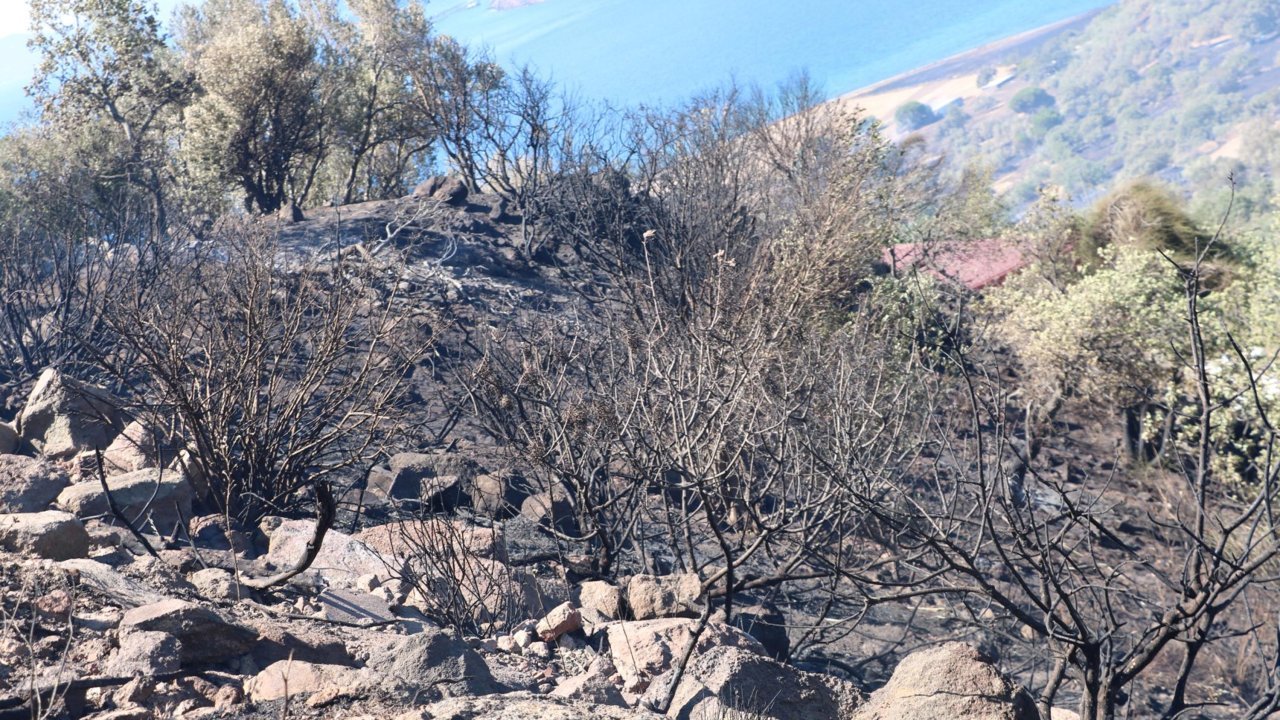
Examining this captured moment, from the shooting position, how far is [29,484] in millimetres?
6402

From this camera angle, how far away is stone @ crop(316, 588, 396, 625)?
201 inches

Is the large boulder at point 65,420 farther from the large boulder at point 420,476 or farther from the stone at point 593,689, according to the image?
the stone at point 593,689

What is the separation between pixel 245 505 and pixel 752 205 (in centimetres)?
1115

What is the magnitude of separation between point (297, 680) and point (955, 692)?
2304mm

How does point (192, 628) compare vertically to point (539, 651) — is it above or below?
above

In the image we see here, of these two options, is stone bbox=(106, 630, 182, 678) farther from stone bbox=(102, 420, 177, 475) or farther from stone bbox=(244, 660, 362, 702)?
stone bbox=(102, 420, 177, 475)

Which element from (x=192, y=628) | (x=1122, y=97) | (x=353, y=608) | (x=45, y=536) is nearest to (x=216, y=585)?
(x=353, y=608)

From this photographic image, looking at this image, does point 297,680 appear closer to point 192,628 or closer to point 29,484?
point 192,628

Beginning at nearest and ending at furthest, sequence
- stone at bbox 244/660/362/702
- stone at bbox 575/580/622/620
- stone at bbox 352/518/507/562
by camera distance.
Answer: stone at bbox 244/660/362/702
stone at bbox 352/518/507/562
stone at bbox 575/580/622/620

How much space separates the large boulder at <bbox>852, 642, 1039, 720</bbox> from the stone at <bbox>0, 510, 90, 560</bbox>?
3682 millimetres

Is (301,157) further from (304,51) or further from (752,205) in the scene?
(752,205)

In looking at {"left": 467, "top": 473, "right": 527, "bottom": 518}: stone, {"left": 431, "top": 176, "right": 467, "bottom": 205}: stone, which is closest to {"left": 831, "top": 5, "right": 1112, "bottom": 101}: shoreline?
{"left": 431, "top": 176, "right": 467, "bottom": 205}: stone

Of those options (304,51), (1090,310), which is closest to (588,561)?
(1090,310)

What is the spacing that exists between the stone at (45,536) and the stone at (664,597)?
3.02 m
